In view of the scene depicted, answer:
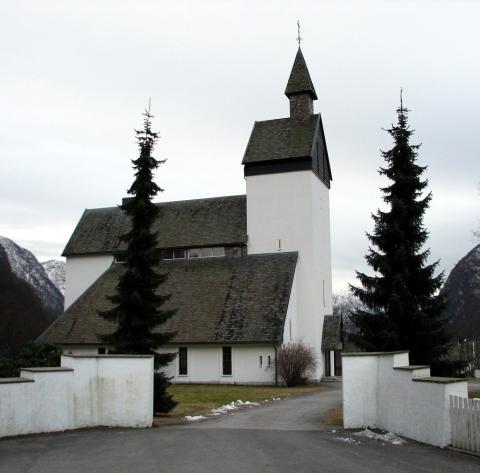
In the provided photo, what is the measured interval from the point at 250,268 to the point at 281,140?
353 inches

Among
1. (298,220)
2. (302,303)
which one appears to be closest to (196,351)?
(302,303)

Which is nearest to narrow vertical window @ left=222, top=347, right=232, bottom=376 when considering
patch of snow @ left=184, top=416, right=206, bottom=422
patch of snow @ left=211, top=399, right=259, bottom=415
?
patch of snow @ left=211, top=399, right=259, bottom=415

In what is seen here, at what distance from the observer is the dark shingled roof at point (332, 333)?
4036 cm

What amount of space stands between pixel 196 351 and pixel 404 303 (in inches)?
667

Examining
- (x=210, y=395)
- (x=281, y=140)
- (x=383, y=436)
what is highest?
(x=281, y=140)

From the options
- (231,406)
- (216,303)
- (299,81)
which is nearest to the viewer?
(231,406)

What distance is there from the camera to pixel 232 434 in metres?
14.7

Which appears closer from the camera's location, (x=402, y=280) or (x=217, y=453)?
(x=217, y=453)

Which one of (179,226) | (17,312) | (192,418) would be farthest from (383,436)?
(17,312)

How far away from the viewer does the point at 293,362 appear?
33.8 m

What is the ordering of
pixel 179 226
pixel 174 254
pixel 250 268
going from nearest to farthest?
1. pixel 250 268
2. pixel 174 254
3. pixel 179 226

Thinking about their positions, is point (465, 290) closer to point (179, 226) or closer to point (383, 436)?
point (179, 226)

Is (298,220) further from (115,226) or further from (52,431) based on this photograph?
(52,431)

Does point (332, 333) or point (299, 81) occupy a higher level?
point (299, 81)
